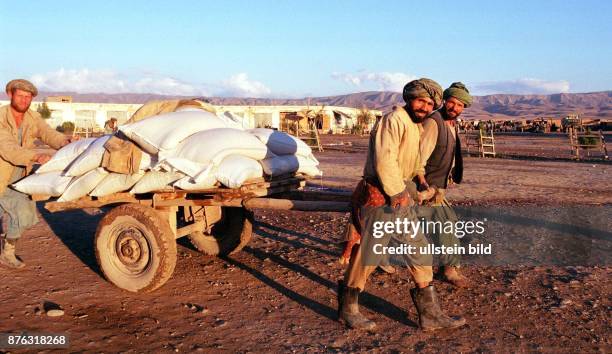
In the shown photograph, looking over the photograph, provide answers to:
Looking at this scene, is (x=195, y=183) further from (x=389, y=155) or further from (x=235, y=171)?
(x=389, y=155)

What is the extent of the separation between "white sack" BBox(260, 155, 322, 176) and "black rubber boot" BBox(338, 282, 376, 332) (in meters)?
1.48

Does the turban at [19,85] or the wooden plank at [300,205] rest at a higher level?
the turban at [19,85]

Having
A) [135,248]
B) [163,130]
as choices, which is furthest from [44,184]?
[163,130]

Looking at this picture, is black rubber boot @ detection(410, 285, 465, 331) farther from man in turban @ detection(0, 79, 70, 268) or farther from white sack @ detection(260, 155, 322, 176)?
man in turban @ detection(0, 79, 70, 268)

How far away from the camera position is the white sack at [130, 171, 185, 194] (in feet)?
15.2

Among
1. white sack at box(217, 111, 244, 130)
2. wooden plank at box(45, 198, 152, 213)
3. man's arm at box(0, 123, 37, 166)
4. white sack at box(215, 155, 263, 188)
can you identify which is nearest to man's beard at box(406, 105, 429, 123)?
white sack at box(215, 155, 263, 188)

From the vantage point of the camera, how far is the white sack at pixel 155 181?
462 centimetres

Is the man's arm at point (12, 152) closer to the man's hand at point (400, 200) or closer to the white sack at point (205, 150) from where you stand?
the white sack at point (205, 150)

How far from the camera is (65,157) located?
5.24 meters

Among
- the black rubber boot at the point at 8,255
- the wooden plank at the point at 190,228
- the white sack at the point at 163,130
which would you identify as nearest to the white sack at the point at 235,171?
the white sack at the point at 163,130

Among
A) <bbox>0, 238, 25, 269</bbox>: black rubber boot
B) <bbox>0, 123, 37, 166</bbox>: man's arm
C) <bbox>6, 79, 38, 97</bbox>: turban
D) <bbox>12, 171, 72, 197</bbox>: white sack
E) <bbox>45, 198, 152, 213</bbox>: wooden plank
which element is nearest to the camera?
<bbox>45, 198, 152, 213</bbox>: wooden plank

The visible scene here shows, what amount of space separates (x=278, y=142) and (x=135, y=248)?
172 centimetres

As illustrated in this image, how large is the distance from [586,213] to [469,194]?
241 cm

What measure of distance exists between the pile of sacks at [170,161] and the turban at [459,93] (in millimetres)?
1715
